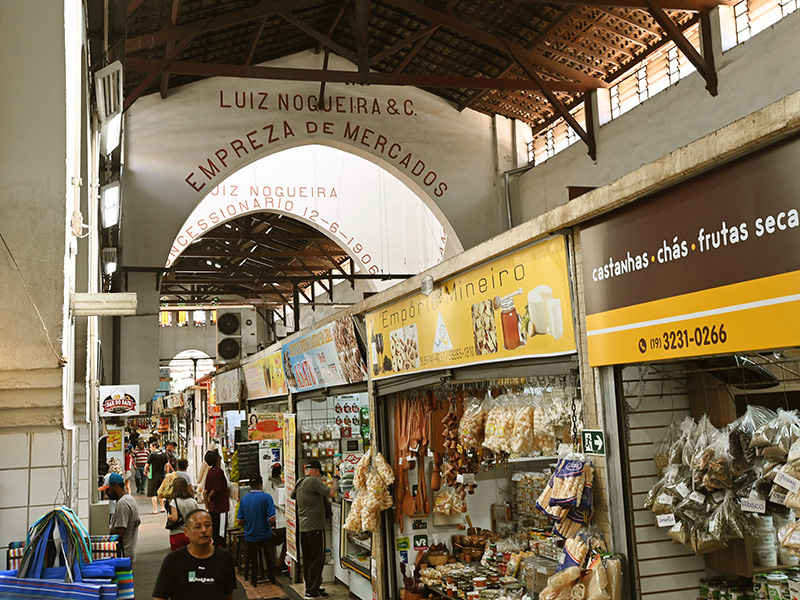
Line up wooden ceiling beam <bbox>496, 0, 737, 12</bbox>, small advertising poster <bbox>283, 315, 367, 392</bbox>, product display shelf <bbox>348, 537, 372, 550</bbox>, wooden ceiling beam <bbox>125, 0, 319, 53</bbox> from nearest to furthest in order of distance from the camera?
small advertising poster <bbox>283, 315, 367, 392</bbox>
wooden ceiling beam <bbox>496, 0, 737, 12</bbox>
product display shelf <bbox>348, 537, 372, 550</bbox>
wooden ceiling beam <bbox>125, 0, 319, 53</bbox>

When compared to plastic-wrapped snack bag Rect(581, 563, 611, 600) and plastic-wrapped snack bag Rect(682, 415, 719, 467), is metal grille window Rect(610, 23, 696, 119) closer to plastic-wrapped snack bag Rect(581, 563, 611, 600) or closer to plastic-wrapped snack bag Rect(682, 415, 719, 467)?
plastic-wrapped snack bag Rect(682, 415, 719, 467)

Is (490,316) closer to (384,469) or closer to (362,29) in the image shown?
(384,469)

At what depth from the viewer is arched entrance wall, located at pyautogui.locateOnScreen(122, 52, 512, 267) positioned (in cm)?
1238

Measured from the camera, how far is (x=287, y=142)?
42.3ft

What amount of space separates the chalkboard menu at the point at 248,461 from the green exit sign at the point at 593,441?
366 inches

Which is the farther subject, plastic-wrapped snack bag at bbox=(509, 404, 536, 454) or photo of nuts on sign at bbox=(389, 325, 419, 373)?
photo of nuts on sign at bbox=(389, 325, 419, 373)

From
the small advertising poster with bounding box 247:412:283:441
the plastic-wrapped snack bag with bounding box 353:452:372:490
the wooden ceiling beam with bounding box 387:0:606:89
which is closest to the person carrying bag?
the plastic-wrapped snack bag with bounding box 353:452:372:490

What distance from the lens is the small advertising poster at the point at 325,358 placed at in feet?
26.8

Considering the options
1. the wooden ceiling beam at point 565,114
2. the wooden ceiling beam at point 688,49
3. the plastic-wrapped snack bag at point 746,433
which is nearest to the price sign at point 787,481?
the plastic-wrapped snack bag at point 746,433

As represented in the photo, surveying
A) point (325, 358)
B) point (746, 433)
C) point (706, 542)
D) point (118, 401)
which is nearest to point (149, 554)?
point (118, 401)

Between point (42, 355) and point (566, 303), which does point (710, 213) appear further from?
point (42, 355)

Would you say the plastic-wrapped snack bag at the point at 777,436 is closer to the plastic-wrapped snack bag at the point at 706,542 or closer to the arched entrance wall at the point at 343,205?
the plastic-wrapped snack bag at the point at 706,542

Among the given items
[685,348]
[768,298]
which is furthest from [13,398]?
[768,298]

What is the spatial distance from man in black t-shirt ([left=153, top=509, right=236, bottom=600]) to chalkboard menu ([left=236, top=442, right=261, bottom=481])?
26.7 feet
